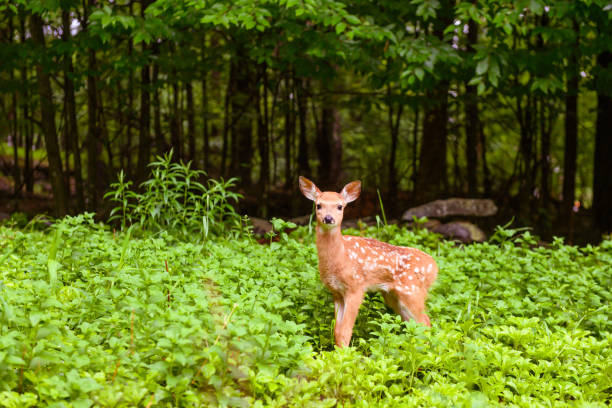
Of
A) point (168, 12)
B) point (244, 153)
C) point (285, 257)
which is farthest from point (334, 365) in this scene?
point (244, 153)

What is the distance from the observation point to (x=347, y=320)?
3775mm

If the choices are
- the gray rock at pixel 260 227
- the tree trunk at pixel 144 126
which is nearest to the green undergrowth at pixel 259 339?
the gray rock at pixel 260 227

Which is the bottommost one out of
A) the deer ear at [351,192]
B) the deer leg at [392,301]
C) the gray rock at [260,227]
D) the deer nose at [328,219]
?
the gray rock at [260,227]

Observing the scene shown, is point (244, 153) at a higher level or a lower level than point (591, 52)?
lower

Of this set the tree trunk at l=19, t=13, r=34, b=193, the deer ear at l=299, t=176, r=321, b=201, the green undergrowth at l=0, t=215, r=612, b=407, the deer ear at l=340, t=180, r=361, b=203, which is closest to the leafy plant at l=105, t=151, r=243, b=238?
the green undergrowth at l=0, t=215, r=612, b=407

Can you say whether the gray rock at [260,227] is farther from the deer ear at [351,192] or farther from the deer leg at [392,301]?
the deer ear at [351,192]

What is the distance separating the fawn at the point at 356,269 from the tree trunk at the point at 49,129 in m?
5.08

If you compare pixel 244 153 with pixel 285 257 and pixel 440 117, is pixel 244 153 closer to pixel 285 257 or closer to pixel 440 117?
pixel 440 117

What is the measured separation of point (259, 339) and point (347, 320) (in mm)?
943

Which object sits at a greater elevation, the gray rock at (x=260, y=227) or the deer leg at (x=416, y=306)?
the deer leg at (x=416, y=306)

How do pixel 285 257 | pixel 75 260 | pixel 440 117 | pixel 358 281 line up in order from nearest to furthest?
pixel 358 281 < pixel 75 260 < pixel 285 257 < pixel 440 117

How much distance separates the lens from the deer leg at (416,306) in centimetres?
395

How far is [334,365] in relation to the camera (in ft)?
10.7

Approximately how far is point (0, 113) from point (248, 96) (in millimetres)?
5403
